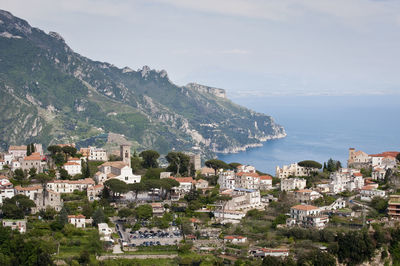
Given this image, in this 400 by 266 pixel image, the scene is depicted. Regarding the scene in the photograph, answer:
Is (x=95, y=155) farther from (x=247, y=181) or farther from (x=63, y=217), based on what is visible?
(x=63, y=217)

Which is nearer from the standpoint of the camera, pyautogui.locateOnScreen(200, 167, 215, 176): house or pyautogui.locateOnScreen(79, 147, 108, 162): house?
pyautogui.locateOnScreen(200, 167, 215, 176): house

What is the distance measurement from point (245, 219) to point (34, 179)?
68.2 feet

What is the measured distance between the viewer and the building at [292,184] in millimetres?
55562

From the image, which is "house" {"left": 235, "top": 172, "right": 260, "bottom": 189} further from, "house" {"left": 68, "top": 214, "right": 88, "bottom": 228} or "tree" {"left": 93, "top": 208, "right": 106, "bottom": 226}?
"house" {"left": 68, "top": 214, "right": 88, "bottom": 228}

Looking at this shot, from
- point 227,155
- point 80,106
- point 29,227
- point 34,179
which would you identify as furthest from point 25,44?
point 29,227

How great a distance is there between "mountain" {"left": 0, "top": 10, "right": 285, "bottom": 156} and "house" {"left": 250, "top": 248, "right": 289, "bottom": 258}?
9864 cm

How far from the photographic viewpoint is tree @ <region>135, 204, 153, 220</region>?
46.9 metres

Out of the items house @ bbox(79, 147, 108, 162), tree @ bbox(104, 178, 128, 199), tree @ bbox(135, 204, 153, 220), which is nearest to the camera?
tree @ bbox(135, 204, 153, 220)

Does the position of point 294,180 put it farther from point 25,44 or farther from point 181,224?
point 25,44

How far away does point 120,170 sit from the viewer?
5619 cm

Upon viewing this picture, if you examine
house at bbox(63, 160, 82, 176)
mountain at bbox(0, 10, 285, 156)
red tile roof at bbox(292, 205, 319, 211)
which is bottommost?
red tile roof at bbox(292, 205, 319, 211)

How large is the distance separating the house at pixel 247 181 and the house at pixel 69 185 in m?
14.4

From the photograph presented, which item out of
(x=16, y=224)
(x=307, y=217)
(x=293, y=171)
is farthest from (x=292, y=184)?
(x=16, y=224)

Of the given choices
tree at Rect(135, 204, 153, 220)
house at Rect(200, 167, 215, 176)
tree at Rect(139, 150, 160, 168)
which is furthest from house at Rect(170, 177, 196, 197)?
tree at Rect(139, 150, 160, 168)
